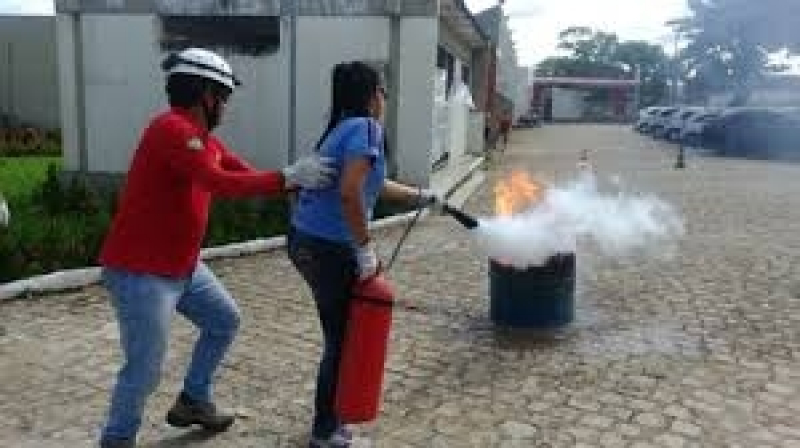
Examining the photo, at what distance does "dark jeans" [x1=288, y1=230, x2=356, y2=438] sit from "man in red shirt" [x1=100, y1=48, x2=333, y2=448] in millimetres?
425

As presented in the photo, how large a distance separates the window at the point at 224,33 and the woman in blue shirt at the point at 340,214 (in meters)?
10.1

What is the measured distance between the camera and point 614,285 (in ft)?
27.7

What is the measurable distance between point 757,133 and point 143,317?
28.1 m

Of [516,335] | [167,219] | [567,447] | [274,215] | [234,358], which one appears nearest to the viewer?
[167,219]

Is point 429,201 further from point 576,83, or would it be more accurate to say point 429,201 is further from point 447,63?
point 576,83

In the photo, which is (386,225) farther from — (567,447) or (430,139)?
(567,447)

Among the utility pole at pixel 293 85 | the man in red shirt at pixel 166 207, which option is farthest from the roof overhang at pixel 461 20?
the man in red shirt at pixel 166 207

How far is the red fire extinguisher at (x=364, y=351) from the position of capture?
165 inches

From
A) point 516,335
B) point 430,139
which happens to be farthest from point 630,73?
point 516,335

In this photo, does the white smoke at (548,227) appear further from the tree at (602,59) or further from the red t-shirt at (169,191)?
the tree at (602,59)

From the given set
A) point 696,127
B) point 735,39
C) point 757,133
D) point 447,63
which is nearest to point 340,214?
point 447,63

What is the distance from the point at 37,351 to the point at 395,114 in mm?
8240

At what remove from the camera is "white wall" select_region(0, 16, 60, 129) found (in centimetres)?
2530

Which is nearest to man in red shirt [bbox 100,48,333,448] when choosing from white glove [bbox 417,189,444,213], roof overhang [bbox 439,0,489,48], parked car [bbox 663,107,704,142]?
white glove [bbox 417,189,444,213]
